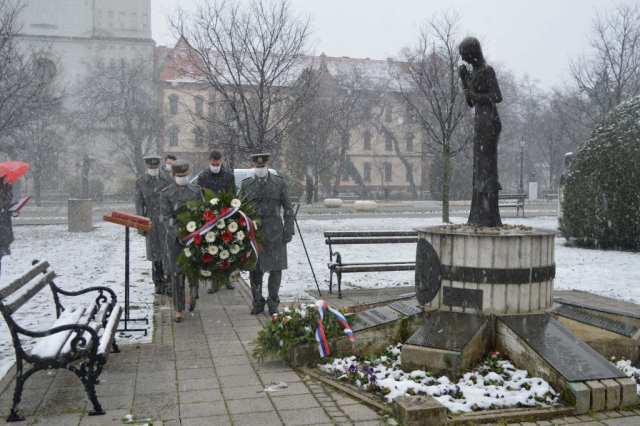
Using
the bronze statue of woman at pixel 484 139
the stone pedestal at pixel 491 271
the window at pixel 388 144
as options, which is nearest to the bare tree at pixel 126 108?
the window at pixel 388 144

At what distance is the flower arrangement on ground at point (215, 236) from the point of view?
725 centimetres

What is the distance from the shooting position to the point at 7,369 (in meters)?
5.73

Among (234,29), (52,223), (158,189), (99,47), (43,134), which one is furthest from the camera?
(99,47)

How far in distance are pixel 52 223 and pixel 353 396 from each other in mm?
22934

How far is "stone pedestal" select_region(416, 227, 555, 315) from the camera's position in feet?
19.5

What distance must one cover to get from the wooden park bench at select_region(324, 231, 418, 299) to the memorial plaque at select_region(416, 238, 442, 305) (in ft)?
9.29

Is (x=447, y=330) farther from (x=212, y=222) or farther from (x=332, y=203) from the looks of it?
(x=332, y=203)

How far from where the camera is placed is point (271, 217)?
8.09m

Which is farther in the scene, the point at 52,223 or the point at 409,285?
the point at 52,223

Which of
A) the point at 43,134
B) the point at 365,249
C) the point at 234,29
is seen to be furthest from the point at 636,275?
the point at 43,134

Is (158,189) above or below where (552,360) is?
above

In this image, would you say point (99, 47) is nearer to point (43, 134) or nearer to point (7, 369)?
point (43, 134)

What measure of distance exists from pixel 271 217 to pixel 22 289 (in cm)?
346

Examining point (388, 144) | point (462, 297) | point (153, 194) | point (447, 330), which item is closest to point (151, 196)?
point (153, 194)
